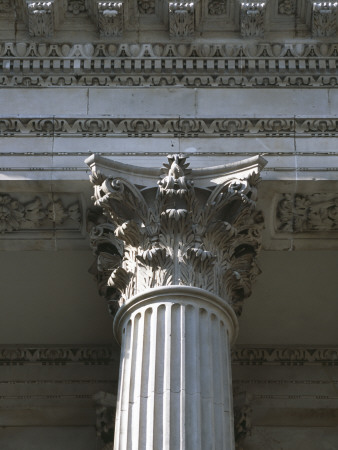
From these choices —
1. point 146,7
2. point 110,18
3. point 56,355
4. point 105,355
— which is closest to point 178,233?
point 110,18

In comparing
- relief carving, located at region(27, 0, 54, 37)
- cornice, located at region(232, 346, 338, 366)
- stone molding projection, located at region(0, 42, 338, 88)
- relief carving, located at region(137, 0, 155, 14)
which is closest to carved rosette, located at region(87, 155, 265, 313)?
stone molding projection, located at region(0, 42, 338, 88)

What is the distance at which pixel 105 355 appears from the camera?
67.7 ft

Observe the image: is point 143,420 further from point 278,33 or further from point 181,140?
point 278,33

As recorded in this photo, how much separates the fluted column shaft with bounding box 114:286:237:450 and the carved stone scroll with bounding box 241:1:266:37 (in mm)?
5552

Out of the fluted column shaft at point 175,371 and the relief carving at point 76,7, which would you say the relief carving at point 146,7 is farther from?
the fluted column shaft at point 175,371

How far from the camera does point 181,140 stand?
17828 millimetres

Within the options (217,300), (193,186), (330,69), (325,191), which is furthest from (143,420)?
(330,69)

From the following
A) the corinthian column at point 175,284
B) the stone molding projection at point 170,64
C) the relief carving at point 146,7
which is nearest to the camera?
the corinthian column at point 175,284

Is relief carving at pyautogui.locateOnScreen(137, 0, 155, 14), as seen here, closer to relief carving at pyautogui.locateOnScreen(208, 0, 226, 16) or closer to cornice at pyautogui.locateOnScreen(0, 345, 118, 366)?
relief carving at pyautogui.locateOnScreen(208, 0, 226, 16)

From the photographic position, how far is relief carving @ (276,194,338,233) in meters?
17.4

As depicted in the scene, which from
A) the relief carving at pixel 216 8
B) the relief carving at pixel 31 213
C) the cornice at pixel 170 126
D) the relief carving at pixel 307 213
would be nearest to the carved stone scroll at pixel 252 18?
the relief carving at pixel 216 8

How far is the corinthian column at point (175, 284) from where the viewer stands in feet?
45.9

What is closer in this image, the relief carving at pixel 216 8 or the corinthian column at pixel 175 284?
the corinthian column at pixel 175 284

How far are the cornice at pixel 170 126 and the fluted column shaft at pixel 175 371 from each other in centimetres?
341
